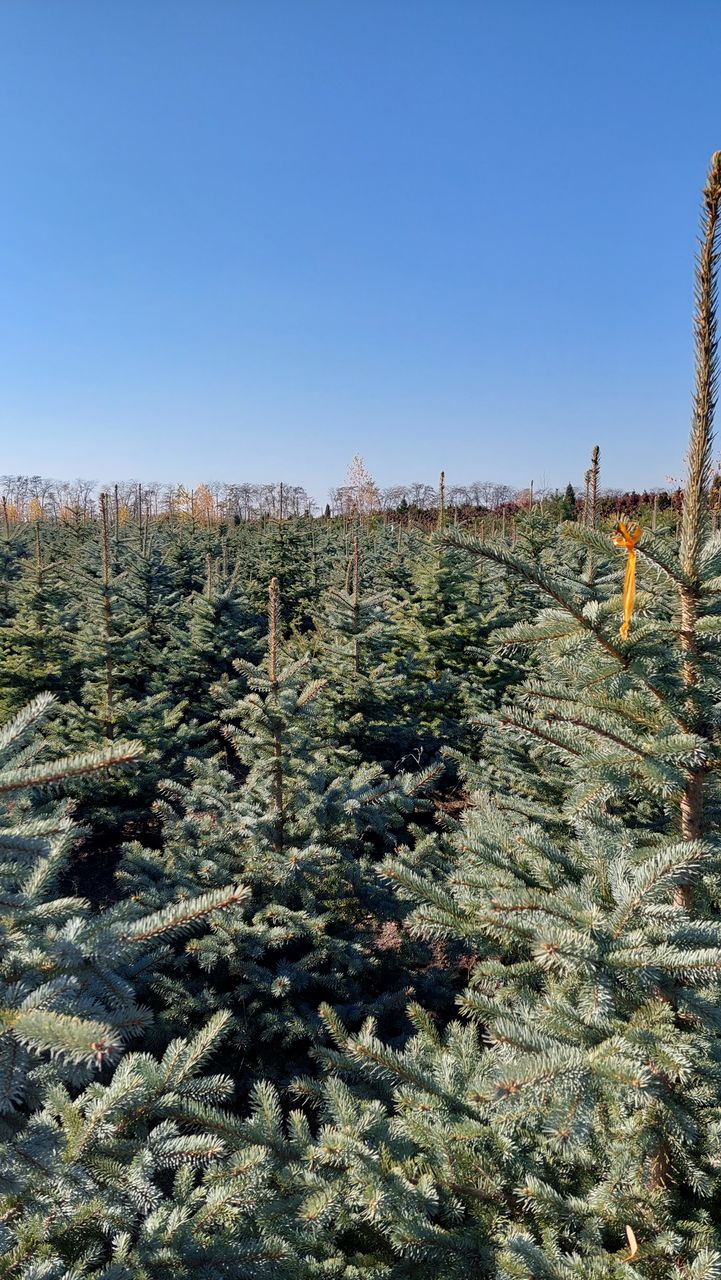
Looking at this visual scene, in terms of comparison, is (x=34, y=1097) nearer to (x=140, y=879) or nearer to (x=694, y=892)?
(x=140, y=879)

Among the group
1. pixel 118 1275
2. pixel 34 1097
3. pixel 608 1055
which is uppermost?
pixel 608 1055

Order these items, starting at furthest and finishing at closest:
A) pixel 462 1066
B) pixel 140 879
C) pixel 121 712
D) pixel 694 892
Result: pixel 121 712, pixel 140 879, pixel 462 1066, pixel 694 892

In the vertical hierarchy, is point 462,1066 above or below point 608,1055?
below

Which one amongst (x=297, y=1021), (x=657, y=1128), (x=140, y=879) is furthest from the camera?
(x=140, y=879)

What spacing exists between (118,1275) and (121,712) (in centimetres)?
587

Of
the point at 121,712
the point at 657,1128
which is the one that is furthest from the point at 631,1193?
the point at 121,712

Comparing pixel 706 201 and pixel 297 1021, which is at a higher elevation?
pixel 706 201

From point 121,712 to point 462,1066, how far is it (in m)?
5.68

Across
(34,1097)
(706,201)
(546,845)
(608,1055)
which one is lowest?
(34,1097)

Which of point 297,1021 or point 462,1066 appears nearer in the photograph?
point 462,1066

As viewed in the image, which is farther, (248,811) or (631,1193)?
(248,811)

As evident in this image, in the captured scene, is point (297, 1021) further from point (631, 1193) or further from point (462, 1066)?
point (631, 1193)

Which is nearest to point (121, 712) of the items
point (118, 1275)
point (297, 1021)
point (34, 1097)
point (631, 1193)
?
point (297, 1021)

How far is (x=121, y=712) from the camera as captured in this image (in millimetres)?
7262
